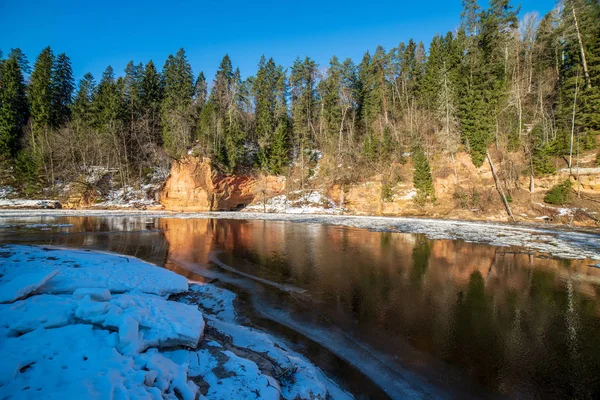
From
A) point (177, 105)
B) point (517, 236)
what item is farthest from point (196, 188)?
point (517, 236)

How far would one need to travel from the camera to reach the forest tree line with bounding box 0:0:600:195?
32406 millimetres

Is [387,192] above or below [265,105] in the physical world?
below

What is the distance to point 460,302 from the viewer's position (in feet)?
28.1

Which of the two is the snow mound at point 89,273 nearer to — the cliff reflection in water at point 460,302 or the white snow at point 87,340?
the white snow at point 87,340

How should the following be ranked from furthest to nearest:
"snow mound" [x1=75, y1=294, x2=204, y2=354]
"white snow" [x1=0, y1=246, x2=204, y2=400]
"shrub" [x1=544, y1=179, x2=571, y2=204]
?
"shrub" [x1=544, y1=179, x2=571, y2=204], "snow mound" [x1=75, y1=294, x2=204, y2=354], "white snow" [x1=0, y1=246, x2=204, y2=400]

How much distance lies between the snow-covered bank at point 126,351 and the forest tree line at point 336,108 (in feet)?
116

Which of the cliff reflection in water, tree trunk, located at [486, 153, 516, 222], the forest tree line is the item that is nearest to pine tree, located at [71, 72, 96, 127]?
the forest tree line

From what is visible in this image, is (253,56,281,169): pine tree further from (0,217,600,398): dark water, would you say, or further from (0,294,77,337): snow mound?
(0,294,77,337): snow mound

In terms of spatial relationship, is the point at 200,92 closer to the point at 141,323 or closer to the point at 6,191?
the point at 6,191

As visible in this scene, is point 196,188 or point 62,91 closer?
point 196,188

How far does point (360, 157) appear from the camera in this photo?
138 ft

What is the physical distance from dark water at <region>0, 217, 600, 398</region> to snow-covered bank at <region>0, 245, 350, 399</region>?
3.65 feet

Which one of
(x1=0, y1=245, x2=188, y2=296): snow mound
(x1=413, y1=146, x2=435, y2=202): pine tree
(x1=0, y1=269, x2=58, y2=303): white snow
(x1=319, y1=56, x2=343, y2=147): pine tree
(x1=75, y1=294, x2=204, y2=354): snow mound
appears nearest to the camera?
(x1=75, y1=294, x2=204, y2=354): snow mound

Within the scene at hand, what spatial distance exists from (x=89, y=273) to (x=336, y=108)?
153ft
